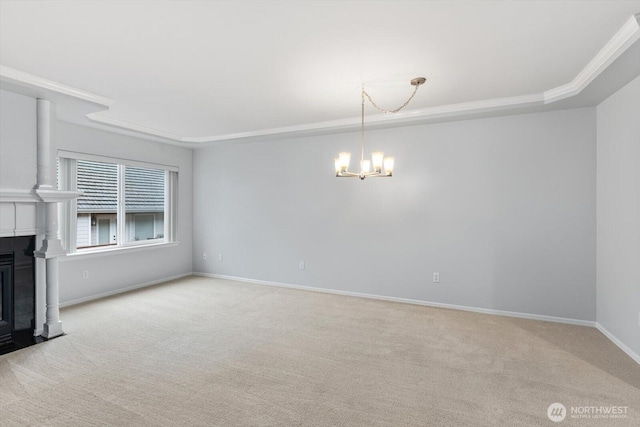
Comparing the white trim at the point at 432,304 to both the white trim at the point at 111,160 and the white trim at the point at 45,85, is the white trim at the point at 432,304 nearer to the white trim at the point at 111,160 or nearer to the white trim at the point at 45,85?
the white trim at the point at 111,160

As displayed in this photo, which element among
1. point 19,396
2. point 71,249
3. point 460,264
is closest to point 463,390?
point 460,264

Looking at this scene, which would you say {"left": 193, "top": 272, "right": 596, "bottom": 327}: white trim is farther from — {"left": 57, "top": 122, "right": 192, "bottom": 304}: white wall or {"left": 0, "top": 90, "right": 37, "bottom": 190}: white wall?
{"left": 0, "top": 90, "right": 37, "bottom": 190}: white wall

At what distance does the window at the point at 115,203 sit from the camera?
449 centimetres

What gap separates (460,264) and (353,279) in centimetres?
155

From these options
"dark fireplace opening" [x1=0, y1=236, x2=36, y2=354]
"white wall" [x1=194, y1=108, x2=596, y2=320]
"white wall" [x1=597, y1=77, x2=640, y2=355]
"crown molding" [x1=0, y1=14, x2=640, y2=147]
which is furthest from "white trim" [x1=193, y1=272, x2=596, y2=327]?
"dark fireplace opening" [x1=0, y1=236, x2=36, y2=354]

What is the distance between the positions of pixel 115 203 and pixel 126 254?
0.83 meters

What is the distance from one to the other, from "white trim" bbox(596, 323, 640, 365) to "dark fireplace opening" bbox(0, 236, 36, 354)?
18.6ft

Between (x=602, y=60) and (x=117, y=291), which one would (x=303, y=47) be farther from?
(x=117, y=291)

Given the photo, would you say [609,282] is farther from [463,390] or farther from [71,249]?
[71,249]

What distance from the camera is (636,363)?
2832mm

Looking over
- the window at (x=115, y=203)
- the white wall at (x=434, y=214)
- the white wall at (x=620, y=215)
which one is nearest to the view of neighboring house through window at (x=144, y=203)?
the window at (x=115, y=203)

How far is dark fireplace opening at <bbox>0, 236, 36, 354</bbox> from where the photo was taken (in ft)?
10.5

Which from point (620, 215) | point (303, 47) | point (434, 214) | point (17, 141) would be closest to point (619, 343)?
point (620, 215)

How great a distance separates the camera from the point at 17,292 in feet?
10.9
